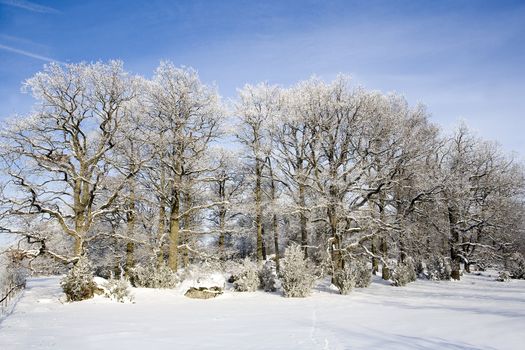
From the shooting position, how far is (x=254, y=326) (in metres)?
8.00

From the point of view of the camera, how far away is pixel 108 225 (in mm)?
25281

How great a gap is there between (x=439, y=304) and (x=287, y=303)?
16.6ft

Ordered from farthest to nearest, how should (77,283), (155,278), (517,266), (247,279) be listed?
(517,266) < (247,279) < (155,278) < (77,283)

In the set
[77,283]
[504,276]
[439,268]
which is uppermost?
[77,283]

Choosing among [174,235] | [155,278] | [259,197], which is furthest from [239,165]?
[155,278]

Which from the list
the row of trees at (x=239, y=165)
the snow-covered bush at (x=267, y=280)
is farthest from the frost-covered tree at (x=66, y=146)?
the snow-covered bush at (x=267, y=280)

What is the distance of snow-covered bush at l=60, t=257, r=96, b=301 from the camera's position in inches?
499

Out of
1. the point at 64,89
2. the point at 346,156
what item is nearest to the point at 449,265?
the point at 346,156

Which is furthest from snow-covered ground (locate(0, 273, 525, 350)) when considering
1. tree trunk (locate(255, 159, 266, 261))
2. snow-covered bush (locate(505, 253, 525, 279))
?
snow-covered bush (locate(505, 253, 525, 279))

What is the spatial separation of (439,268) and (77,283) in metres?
21.1

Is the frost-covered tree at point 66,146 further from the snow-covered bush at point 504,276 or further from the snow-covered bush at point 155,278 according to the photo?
the snow-covered bush at point 504,276

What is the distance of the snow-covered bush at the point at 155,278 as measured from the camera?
16172mm

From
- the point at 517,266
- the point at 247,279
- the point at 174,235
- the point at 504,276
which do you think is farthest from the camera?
the point at 517,266

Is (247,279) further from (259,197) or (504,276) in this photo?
(504,276)
